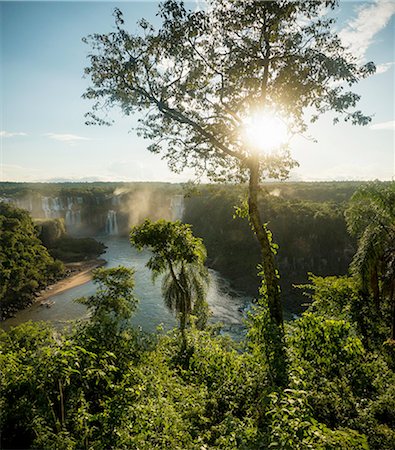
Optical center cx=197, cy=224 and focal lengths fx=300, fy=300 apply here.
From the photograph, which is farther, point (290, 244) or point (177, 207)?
point (177, 207)

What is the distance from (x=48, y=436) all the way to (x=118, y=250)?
6603cm

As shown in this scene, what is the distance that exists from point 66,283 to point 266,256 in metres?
42.6

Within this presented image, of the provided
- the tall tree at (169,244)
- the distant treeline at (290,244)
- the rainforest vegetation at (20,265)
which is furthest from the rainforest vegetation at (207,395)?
the rainforest vegetation at (20,265)

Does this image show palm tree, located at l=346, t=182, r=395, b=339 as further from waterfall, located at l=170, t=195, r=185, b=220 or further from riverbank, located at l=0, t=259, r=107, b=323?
waterfall, located at l=170, t=195, r=185, b=220

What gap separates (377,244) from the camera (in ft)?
39.0

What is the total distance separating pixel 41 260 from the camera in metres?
46.0

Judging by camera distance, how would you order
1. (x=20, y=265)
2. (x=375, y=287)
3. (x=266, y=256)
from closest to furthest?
(x=266, y=256) → (x=375, y=287) → (x=20, y=265)

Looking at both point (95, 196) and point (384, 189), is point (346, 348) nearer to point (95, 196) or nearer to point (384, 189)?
point (384, 189)

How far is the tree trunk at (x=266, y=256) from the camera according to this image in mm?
8438

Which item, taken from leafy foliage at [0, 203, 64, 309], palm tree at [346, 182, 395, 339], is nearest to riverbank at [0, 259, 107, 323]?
leafy foliage at [0, 203, 64, 309]

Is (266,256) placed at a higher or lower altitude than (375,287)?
higher

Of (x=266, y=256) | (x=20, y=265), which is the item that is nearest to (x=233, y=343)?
(x=266, y=256)

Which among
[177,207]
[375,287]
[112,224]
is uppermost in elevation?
[177,207]

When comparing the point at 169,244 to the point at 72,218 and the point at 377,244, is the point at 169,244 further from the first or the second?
the point at 72,218
